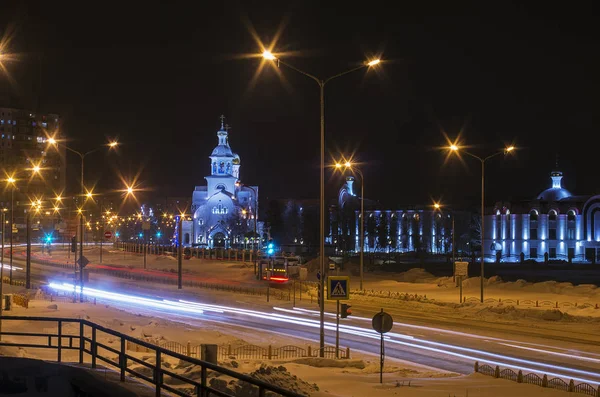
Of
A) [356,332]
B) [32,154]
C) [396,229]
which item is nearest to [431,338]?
[356,332]

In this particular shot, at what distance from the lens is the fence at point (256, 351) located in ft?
74.9

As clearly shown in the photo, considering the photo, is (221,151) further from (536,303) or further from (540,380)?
(540,380)

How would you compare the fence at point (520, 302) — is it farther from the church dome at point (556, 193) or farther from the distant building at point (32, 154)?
the distant building at point (32, 154)

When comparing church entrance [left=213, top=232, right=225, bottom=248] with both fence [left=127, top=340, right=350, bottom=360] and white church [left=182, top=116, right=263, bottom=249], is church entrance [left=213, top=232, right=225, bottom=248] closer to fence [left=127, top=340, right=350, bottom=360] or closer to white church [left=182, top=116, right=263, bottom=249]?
white church [left=182, top=116, right=263, bottom=249]

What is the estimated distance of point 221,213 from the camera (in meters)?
112

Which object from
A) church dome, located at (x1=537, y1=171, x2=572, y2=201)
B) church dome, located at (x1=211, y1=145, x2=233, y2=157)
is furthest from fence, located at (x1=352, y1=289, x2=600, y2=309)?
church dome, located at (x1=211, y1=145, x2=233, y2=157)

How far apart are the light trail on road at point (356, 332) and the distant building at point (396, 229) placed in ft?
211

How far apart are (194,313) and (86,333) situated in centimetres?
1221

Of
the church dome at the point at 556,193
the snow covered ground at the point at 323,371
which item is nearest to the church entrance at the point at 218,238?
Result: the church dome at the point at 556,193

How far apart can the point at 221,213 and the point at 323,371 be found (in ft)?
306

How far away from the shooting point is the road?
22.1 m

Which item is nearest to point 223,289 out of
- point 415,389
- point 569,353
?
point 569,353

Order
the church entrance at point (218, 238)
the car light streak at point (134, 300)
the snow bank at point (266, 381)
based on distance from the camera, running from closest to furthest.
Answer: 1. the snow bank at point (266, 381)
2. the car light streak at point (134, 300)
3. the church entrance at point (218, 238)

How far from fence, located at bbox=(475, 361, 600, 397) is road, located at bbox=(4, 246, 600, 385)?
96 centimetres
